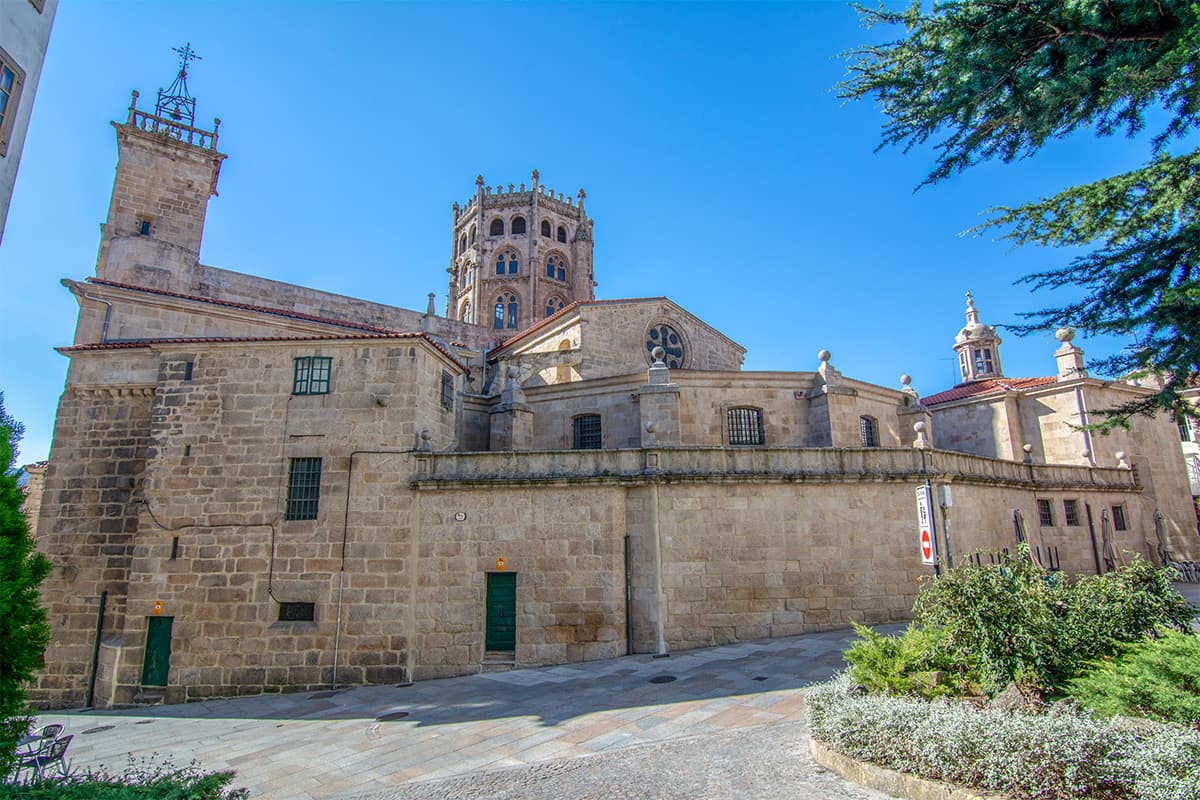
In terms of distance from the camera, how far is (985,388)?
2775 centimetres

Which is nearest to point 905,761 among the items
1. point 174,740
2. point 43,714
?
point 174,740

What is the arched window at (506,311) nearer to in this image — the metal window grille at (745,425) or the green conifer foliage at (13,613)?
the metal window grille at (745,425)

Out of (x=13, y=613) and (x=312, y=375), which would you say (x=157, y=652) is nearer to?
(x=312, y=375)

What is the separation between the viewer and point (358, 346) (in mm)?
16188

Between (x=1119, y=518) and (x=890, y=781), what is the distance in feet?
85.1

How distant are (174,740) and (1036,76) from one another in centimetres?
1882

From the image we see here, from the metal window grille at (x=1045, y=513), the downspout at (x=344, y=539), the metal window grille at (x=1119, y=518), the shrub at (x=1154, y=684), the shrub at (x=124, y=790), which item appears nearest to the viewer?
the shrub at (x=124, y=790)

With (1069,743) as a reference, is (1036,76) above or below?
above

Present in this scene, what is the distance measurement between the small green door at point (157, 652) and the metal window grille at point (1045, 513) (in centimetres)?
2788

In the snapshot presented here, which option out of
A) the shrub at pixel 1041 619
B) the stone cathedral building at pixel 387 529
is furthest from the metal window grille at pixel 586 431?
the shrub at pixel 1041 619

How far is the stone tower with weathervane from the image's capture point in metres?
48.6

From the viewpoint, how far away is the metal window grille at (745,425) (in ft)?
71.3

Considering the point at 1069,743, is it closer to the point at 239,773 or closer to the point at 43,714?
the point at 239,773

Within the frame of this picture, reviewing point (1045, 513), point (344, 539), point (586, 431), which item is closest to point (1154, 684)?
point (344, 539)
